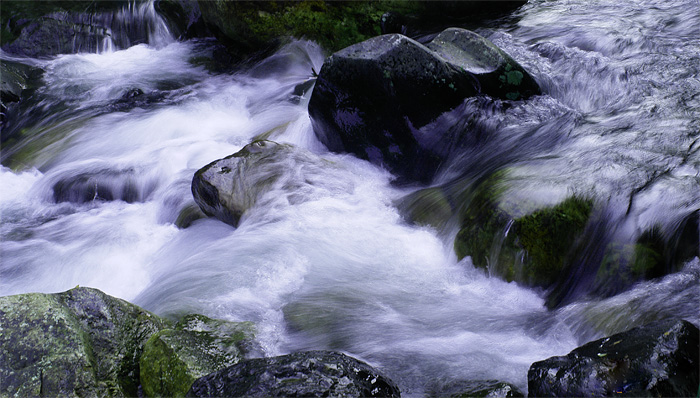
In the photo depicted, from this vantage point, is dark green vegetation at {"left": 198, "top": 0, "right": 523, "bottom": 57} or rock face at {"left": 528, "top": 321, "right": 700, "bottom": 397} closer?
rock face at {"left": 528, "top": 321, "right": 700, "bottom": 397}

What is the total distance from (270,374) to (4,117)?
696 cm

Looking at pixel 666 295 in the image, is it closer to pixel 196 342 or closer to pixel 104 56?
pixel 196 342

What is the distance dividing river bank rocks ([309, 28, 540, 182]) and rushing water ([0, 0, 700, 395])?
0.71 ft

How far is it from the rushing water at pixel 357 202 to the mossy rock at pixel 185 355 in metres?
0.26

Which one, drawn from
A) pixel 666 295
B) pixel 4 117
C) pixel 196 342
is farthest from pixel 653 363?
pixel 4 117

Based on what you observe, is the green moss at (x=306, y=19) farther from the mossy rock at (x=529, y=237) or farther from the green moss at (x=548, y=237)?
the green moss at (x=548, y=237)

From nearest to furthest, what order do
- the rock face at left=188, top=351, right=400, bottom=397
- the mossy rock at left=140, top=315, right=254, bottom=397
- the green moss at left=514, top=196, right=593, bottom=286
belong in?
the rock face at left=188, top=351, right=400, bottom=397 < the mossy rock at left=140, top=315, right=254, bottom=397 < the green moss at left=514, top=196, right=593, bottom=286

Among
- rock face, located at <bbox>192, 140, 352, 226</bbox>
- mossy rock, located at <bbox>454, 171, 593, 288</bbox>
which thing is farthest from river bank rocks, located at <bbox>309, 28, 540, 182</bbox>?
mossy rock, located at <bbox>454, 171, 593, 288</bbox>

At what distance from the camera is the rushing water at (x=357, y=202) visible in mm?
3611

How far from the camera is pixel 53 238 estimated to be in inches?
216

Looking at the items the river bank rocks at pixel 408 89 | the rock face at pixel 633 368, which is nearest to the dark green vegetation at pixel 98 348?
the rock face at pixel 633 368

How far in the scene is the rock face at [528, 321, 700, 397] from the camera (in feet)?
8.22

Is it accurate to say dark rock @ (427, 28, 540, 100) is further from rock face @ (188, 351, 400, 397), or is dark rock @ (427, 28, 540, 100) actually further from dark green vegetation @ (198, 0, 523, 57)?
rock face @ (188, 351, 400, 397)

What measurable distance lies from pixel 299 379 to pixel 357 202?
2.68 metres
